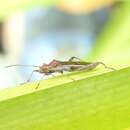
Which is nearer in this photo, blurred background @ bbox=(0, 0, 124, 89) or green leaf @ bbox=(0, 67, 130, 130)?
green leaf @ bbox=(0, 67, 130, 130)

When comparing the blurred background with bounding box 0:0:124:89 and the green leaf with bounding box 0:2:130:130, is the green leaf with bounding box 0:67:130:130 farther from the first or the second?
the blurred background with bounding box 0:0:124:89

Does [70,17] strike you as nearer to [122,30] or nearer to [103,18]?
[103,18]

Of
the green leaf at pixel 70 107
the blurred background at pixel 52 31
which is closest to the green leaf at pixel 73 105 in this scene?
the green leaf at pixel 70 107

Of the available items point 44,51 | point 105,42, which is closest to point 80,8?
point 44,51

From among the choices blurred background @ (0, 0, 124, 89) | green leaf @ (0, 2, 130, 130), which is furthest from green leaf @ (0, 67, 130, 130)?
blurred background @ (0, 0, 124, 89)

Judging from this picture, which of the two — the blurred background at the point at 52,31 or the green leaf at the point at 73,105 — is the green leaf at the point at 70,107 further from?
the blurred background at the point at 52,31

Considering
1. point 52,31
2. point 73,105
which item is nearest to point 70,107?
point 73,105

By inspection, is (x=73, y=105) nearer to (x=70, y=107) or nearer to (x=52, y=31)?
(x=70, y=107)
